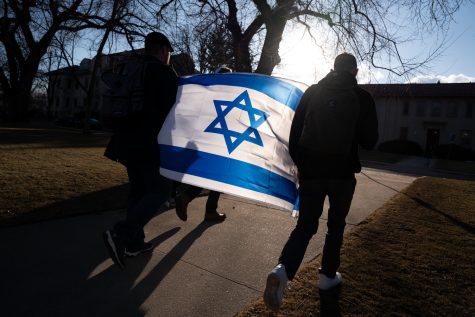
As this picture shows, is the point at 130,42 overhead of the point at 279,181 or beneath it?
overhead

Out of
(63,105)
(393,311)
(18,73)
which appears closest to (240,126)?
(393,311)

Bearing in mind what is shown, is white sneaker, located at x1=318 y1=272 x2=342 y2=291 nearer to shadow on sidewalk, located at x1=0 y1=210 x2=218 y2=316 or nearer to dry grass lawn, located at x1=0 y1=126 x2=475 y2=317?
dry grass lawn, located at x1=0 y1=126 x2=475 y2=317

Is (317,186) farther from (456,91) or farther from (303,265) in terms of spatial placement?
(456,91)

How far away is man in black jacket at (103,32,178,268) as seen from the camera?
321cm

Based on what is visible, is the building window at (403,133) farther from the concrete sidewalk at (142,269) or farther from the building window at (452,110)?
the concrete sidewalk at (142,269)

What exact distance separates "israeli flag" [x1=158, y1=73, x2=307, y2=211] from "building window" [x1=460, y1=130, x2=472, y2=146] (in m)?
48.1

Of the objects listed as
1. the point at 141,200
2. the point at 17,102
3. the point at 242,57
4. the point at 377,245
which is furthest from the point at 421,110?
the point at 141,200

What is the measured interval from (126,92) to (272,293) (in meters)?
2.02

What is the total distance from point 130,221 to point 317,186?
1.62m

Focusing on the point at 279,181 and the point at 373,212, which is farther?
the point at 373,212

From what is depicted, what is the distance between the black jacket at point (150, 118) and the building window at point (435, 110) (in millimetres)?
49672

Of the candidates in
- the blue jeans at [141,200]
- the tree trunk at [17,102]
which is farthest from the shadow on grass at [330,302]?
the tree trunk at [17,102]

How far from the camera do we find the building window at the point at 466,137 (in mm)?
44094

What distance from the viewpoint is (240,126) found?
3750mm
